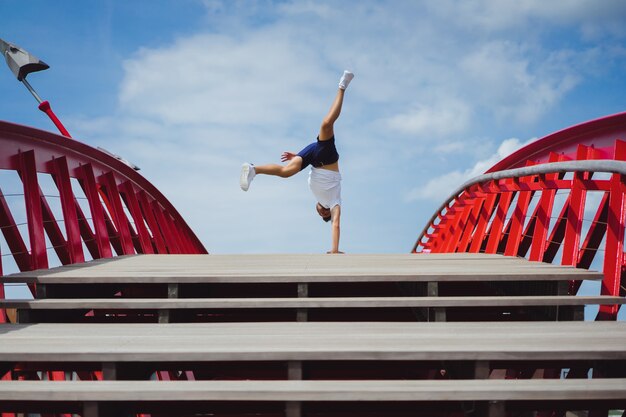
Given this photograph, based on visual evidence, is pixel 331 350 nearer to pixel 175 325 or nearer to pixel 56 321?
pixel 175 325

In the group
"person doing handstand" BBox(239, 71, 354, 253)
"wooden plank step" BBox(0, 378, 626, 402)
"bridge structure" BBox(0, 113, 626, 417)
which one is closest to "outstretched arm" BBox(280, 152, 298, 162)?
"person doing handstand" BBox(239, 71, 354, 253)

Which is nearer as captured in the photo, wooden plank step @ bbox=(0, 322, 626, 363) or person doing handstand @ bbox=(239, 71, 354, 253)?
wooden plank step @ bbox=(0, 322, 626, 363)

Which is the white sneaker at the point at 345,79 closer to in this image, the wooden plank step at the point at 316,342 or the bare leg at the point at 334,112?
the bare leg at the point at 334,112

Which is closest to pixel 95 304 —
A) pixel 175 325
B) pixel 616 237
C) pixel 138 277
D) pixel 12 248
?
pixel 138 277

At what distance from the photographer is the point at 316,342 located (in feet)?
10.9

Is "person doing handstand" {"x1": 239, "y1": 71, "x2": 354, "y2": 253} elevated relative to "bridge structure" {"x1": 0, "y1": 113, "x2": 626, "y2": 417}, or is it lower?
elevated

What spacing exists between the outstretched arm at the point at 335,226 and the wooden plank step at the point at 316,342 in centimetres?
452

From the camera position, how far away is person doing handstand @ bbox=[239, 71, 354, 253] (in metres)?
8.15

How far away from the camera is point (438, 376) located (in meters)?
5.46

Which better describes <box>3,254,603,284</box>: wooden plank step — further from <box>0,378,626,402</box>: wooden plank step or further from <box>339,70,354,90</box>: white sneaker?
<box>339,70,354,90</box>: white sneaker

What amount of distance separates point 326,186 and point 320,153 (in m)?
0.50

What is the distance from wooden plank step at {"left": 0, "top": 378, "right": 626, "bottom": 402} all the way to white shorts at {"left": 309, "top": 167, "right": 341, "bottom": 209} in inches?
227

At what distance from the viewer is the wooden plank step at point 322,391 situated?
111 inches

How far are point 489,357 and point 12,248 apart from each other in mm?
4795
